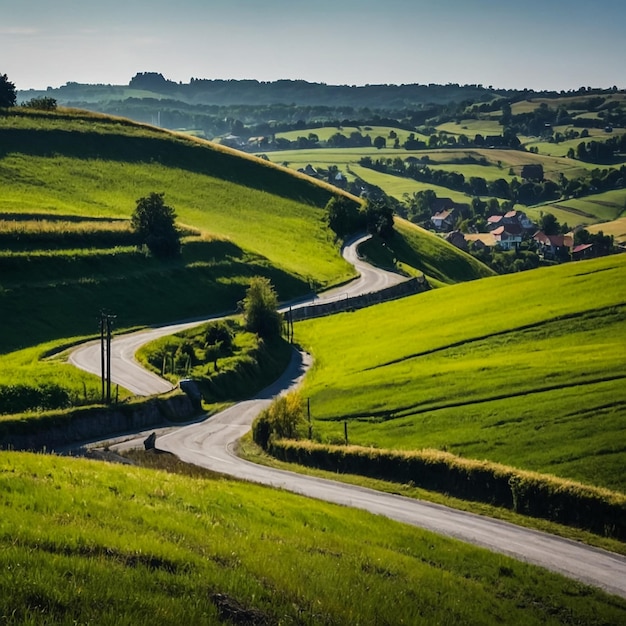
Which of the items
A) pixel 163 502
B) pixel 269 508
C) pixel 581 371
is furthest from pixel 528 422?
pixel 163 502

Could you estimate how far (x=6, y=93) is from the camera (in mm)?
157000

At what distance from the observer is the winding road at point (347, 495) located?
30969mm

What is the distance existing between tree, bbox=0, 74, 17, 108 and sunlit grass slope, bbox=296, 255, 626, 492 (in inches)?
3591

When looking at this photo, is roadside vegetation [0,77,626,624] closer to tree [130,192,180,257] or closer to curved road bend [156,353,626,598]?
tree [130,192,180,257]

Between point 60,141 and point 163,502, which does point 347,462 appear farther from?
point 60,141

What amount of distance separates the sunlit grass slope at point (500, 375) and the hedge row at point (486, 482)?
8.73 ft

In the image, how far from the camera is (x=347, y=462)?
4594cm

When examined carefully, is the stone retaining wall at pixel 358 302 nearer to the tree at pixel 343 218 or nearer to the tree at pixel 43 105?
the tree at pixel 343 218

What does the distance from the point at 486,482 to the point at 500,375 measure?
55.1 feet

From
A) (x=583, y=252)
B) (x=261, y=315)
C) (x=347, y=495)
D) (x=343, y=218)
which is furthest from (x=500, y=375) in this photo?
(x=583, y=252)

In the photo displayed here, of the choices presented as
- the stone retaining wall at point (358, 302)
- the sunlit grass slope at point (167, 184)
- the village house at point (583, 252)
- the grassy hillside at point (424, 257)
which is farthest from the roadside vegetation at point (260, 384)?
the village house at point (583, 252)

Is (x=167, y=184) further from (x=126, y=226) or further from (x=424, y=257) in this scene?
(x=424, y=257)

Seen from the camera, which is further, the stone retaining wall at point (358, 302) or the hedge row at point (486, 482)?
the stone retaining wall at point (358, 302)

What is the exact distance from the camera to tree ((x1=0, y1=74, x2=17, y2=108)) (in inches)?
6127
